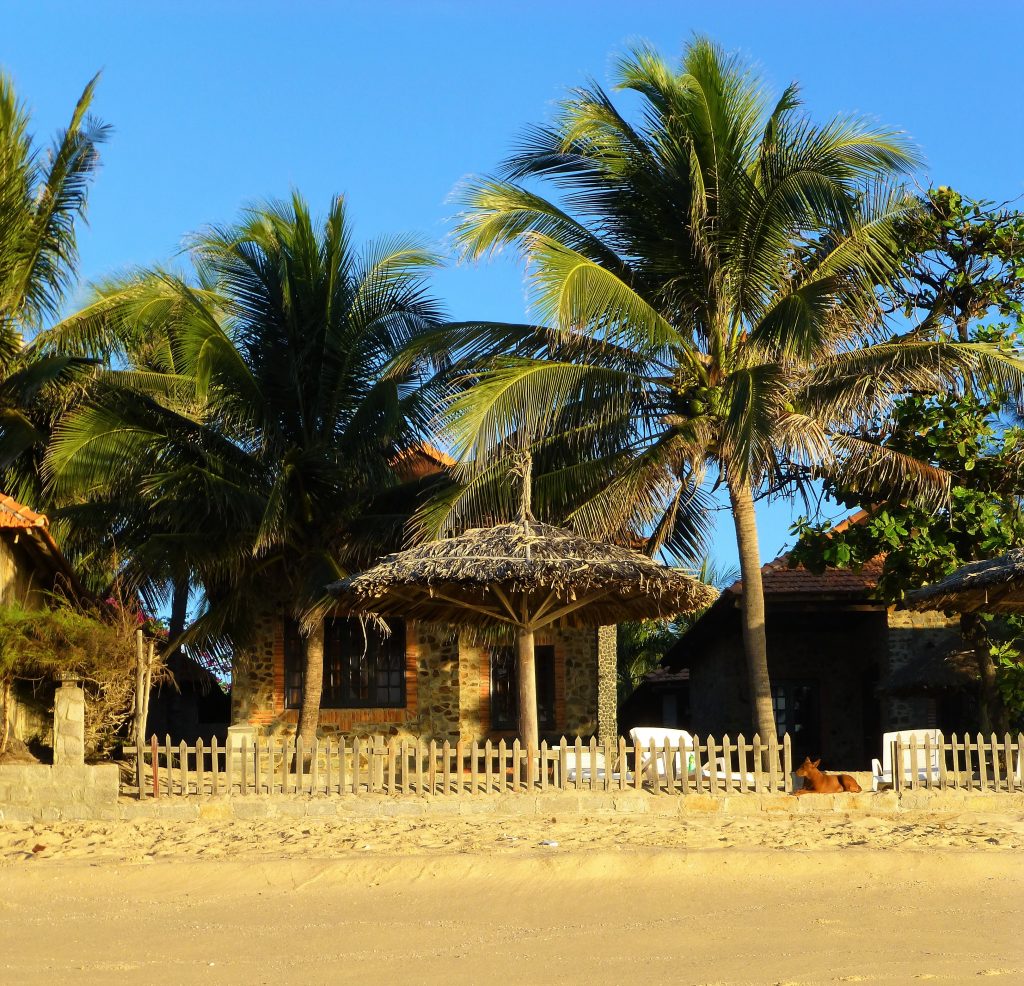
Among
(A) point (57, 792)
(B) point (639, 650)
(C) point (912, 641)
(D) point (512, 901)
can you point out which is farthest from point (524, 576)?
(B) point (639, 650)

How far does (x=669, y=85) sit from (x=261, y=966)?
11.5 meters

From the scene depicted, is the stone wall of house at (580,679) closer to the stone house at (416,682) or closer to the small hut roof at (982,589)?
the stone house at (416,682)

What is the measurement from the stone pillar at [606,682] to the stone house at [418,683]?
35 millimetres

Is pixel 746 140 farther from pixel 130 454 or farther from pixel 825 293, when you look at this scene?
pixel 130 454

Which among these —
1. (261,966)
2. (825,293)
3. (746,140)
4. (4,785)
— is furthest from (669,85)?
(261,966)

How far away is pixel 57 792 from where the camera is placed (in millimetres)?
12953

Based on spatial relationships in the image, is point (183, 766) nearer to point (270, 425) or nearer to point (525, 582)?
point (525, 582)

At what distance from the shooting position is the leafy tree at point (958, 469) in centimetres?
1730

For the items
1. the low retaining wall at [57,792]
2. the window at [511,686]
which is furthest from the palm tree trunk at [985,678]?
the low retaining wall at [57,792]

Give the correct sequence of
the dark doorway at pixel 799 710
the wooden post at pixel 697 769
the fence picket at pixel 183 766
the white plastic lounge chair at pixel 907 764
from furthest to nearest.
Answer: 1. the dark doorway at pixel 799 710
2. the white plastic lounge chair at pixel 907 764
3. the wooden post at pixel 697 769
4. the fence picket at pixel 183 766

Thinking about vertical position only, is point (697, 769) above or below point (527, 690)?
below

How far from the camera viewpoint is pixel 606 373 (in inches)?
619

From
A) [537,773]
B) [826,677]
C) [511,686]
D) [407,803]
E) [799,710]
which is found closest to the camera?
[407,803]

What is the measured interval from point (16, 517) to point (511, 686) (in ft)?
27.1
